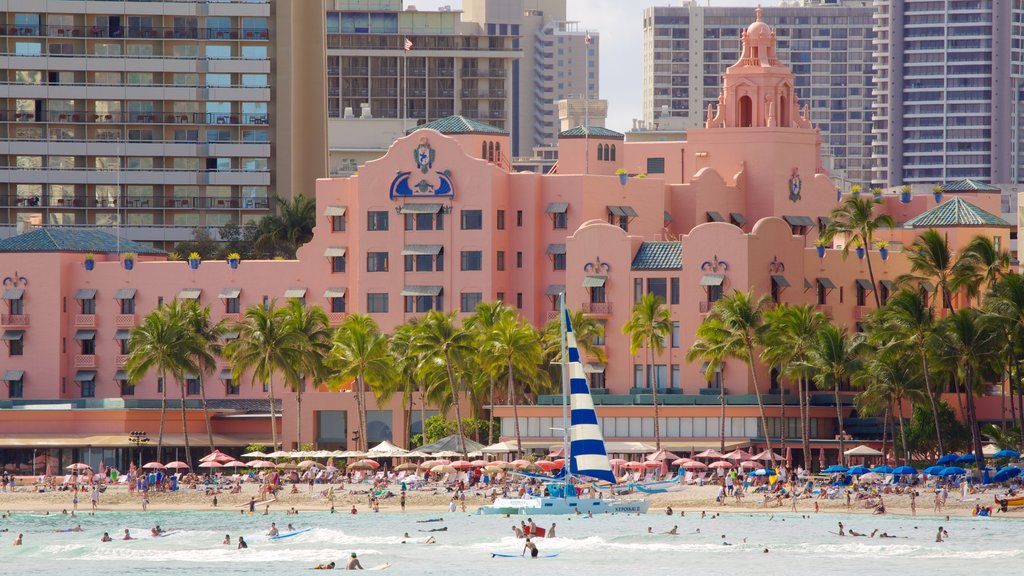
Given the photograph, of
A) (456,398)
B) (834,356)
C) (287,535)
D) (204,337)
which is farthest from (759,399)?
(204,337)

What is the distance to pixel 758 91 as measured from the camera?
163 meters

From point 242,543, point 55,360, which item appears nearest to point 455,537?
point 242,543

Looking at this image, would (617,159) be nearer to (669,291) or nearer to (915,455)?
(669,291)

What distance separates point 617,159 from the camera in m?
164

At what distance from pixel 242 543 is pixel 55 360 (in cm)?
5302

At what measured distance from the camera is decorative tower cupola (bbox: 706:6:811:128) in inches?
6422

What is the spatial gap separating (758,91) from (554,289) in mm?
21991

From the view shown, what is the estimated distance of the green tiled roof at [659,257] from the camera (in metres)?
147

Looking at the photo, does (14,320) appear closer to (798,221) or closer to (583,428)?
(798,221)

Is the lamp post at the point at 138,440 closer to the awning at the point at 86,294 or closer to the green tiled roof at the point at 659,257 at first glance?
the awning at the point at 86,294

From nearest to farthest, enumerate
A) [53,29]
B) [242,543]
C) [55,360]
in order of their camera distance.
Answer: [242,543] → [55,360] → [53,29]

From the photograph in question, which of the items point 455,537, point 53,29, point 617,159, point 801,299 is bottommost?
point 455,537

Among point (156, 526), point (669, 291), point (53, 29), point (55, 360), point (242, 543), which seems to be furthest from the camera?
point (53, 29)

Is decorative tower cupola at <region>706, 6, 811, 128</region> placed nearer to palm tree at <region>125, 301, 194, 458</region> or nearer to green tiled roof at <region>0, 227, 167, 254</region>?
palm tree at <region>125, 301, 194, 458</region>
